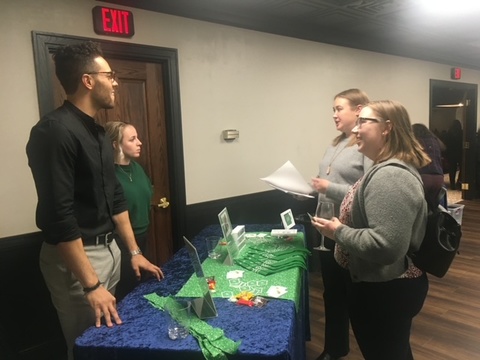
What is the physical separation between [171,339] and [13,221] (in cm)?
149

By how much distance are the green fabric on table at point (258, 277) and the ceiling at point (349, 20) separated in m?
1.84

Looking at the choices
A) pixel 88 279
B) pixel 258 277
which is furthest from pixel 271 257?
pixel 88 279

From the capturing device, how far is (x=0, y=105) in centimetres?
210

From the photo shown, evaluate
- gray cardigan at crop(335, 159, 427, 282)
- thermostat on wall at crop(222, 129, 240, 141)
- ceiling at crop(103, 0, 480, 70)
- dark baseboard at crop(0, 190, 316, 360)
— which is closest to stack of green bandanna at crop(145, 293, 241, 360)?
gray cardigan at crop(335, 159, 427, 282)

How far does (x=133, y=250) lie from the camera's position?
5.59ft

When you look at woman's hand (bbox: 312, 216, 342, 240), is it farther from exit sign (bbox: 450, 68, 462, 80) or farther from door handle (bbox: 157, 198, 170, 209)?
exit sign (bbox: 450, 68, 462, 80)

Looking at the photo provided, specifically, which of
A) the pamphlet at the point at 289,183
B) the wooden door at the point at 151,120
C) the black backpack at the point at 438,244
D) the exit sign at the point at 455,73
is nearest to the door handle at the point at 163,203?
the wooden door at the point at 151,120

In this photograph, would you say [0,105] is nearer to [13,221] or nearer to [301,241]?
[13,221]

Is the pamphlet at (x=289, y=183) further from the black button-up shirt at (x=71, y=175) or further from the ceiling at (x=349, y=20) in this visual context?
the ceiling at (x=349, y=20)

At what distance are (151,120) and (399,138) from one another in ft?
6.22

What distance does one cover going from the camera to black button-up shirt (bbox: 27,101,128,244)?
1.27m

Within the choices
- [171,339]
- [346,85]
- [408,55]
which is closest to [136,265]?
[171,339]

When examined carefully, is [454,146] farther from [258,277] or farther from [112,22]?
[258,277]

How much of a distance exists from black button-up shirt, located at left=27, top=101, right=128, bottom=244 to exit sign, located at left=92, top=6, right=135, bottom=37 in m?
1.16
